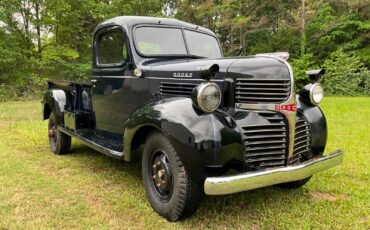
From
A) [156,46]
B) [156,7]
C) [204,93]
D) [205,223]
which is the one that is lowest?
[205,223]

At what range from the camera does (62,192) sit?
3.86 m

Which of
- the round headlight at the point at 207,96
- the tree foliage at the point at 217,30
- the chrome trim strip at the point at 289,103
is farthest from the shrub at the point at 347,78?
the round headlight at the point at 207,96

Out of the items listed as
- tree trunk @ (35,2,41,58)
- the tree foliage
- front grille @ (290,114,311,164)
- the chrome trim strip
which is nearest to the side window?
the chrome trim strip

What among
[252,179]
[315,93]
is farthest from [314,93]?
[252,179]

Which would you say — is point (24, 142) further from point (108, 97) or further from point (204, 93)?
point (204, 93)

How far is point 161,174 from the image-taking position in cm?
324

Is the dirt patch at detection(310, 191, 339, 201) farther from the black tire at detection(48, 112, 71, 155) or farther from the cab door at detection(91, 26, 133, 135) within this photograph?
the black tire at detection(48, 112, 71, 155)

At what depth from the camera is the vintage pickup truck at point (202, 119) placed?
282 centimetres

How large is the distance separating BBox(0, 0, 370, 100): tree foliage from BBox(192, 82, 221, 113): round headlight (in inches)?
582

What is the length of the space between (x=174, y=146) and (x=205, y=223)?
74 cm

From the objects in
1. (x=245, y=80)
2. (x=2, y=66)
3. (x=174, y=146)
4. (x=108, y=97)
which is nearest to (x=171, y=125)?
(x=174, y=146)

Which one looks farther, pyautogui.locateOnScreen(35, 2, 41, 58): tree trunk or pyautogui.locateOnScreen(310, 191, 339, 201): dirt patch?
pyautogui.locateOnScreen(35, 2, 41, 58): tree trunk

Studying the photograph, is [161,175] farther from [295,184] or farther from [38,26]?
[38,26]

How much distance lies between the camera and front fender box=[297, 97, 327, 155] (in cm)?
362
